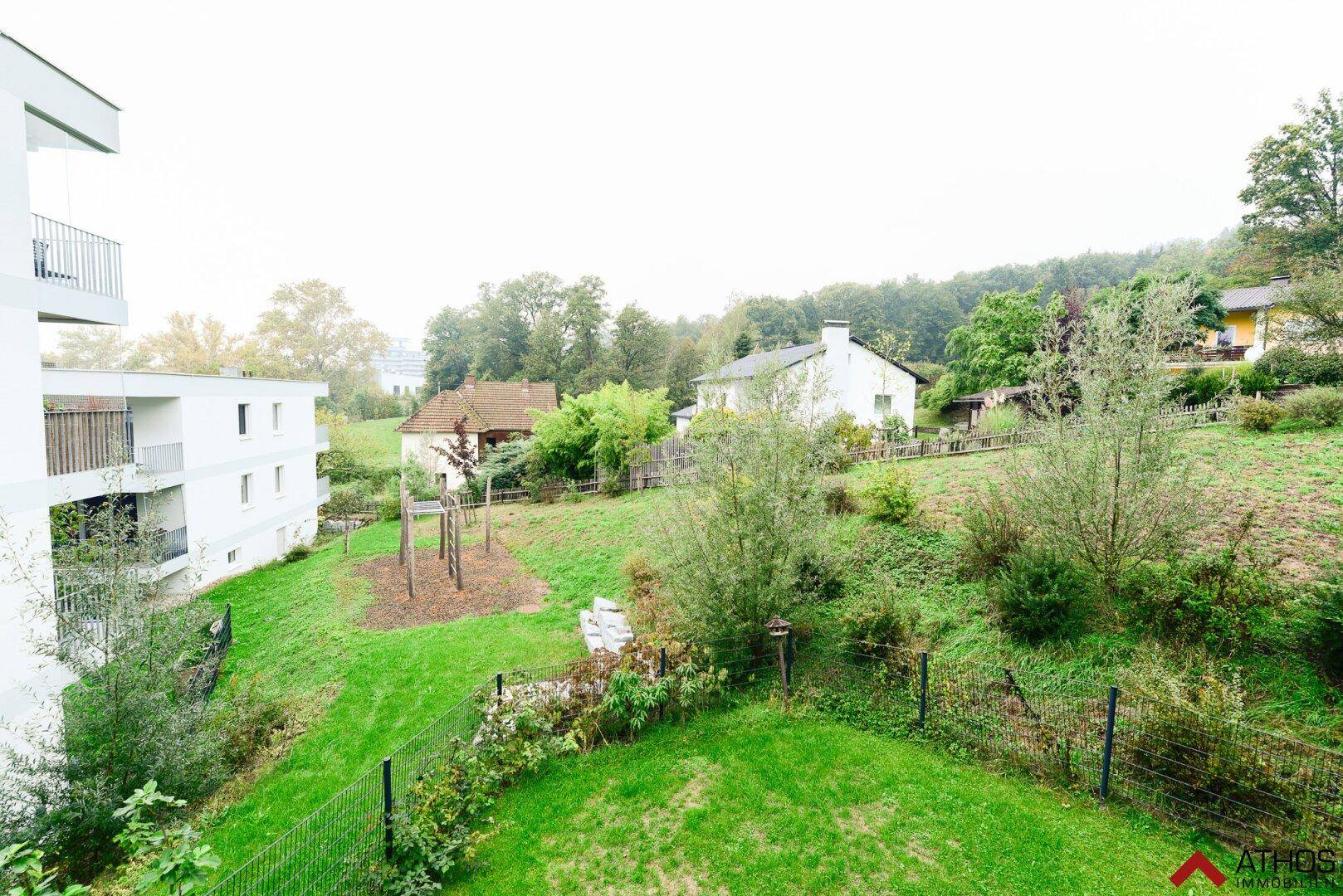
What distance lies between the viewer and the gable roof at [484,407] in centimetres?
3100

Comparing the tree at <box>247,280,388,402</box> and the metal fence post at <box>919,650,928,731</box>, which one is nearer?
the metal fence post at <box>919,650,928,731</box>

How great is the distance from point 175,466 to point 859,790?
1902cm

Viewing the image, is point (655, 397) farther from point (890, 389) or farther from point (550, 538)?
point (890, 389)

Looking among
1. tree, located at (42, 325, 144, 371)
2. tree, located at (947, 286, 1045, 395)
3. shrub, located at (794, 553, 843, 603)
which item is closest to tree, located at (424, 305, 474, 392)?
tree, located at (42, 325, 144, 371)

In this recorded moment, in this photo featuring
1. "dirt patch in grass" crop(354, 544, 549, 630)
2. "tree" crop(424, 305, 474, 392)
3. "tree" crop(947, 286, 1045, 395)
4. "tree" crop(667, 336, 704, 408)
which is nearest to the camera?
"dirt patch in grass" crop(354, 544, 549, 630)

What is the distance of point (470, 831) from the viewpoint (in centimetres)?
592

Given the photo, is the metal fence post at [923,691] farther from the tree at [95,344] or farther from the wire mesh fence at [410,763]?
the tree at [95,344]

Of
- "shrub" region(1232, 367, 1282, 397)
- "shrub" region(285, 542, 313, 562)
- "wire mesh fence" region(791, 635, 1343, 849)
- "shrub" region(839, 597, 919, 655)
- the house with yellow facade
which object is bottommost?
"shrub" region(285, 542, 313, 562)

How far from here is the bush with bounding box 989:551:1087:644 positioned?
8.13m

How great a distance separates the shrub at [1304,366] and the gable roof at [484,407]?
2785 cm

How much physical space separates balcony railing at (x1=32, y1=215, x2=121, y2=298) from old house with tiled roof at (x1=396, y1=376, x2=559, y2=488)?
59.0 ft

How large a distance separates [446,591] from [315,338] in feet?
142

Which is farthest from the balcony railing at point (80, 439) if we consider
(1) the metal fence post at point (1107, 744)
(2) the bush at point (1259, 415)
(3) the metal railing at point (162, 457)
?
(2) the bush at point (1259, 415)

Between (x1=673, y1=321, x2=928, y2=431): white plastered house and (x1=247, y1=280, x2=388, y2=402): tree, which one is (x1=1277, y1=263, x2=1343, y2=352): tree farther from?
(x1=247, y1=280, x2=388, y2=402): tree
